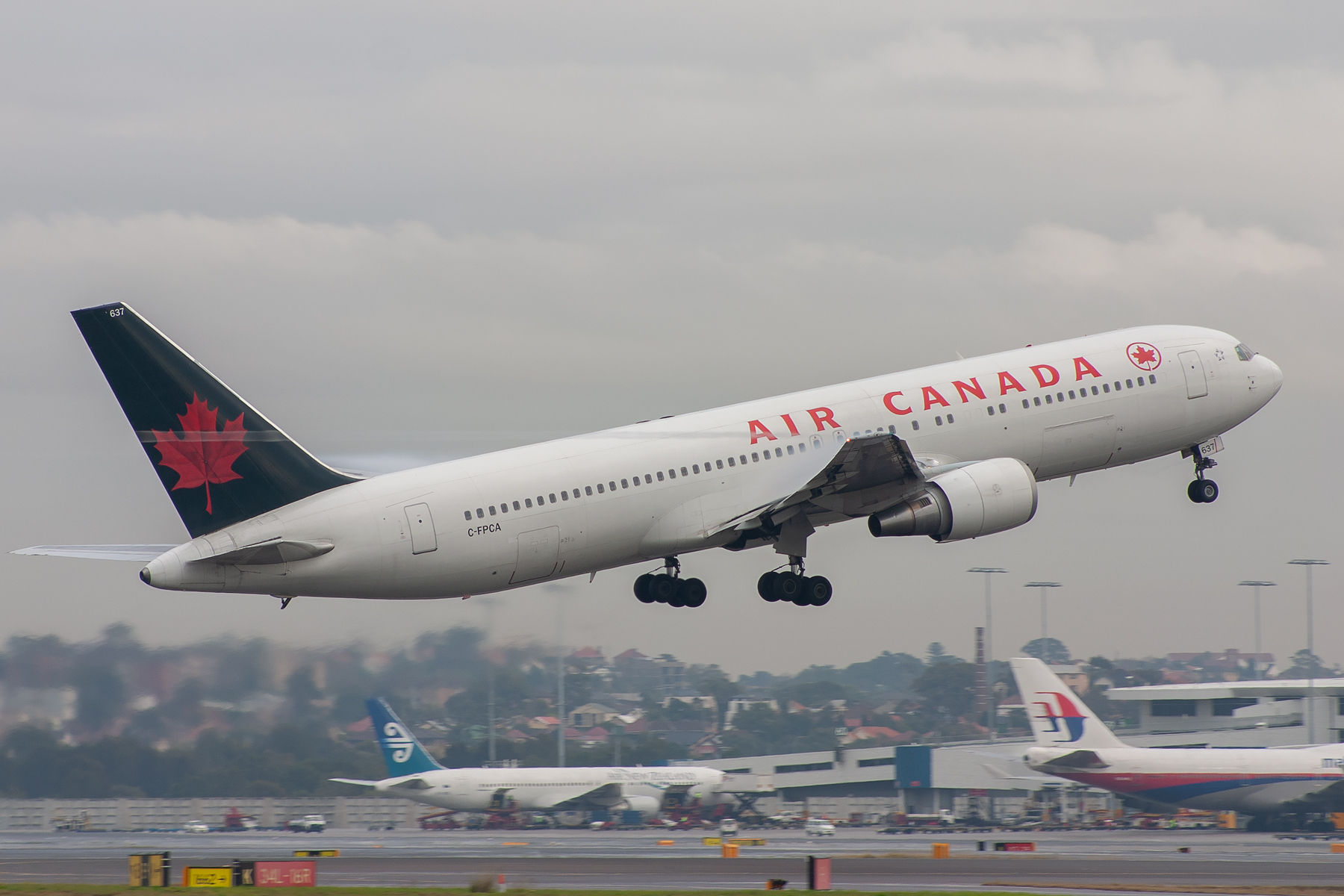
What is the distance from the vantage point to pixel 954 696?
4973 inches

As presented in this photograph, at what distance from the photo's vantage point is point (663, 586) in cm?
4278

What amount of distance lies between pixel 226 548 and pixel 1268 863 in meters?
40.6

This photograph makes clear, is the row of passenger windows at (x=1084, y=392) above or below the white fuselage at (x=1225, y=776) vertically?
above

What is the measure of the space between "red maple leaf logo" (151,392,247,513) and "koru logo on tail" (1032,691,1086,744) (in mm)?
48354

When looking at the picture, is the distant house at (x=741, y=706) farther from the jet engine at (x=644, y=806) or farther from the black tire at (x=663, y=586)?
the black tire at (x=663, y=586)

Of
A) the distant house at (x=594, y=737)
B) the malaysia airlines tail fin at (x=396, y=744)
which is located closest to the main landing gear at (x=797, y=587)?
the malaysia airlines tail fin at (x=396, y=744)

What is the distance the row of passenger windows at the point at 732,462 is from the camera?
3688 centimetres

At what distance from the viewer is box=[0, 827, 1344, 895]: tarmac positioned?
162ft

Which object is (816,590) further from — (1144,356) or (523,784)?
(523,784)

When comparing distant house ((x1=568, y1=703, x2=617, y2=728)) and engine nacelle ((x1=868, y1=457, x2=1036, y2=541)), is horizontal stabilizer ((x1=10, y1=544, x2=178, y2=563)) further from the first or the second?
distant house ((x1=568, y1=703, x2=617, y2=728))

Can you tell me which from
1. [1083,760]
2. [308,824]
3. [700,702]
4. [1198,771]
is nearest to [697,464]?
[1083,760]

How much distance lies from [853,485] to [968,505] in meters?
3.02

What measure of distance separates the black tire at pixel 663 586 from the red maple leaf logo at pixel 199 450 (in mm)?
12574

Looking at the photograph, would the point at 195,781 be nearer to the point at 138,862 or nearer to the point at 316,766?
the point at 316,766
